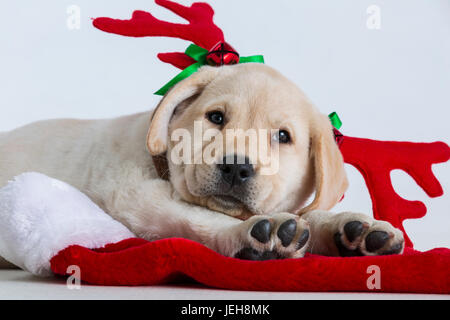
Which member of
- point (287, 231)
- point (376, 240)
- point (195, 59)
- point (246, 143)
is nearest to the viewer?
point (287, 231)

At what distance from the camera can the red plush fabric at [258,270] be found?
1.66 meters

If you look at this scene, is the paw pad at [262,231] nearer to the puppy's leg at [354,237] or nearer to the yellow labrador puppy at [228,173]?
the yellow labrador puppy at [228,173]

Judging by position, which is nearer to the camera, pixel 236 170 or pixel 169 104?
pixel 236 170

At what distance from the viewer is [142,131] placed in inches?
102

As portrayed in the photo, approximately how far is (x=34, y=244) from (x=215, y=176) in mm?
652

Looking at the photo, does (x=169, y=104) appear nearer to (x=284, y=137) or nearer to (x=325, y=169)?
(x=284, y=137)

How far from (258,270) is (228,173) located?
512mm

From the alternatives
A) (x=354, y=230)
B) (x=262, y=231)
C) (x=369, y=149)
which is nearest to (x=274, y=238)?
(x=262, y=231)

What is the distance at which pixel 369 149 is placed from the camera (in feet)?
9.83

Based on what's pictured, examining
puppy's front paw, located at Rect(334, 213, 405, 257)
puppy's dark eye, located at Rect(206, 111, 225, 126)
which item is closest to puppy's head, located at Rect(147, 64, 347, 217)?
puppy's dark eye, located at Rect(206, 111, 225, 126)

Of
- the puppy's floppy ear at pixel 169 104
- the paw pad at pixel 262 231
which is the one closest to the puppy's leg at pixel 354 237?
the paw pad at pixel 262 231

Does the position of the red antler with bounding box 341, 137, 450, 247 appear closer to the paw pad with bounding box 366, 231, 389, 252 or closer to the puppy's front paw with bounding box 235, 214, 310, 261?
the paw pad with bounding box 366, 231, 389, 252

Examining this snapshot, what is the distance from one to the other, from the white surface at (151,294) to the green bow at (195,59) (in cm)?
111

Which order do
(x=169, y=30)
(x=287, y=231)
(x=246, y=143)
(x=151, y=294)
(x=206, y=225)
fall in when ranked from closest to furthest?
1. (x=151, y=294)
2. (x=287, y=231)
3. (x=206, y=225)
4. (x=246, y=143)
5. (x=169, y=30)
